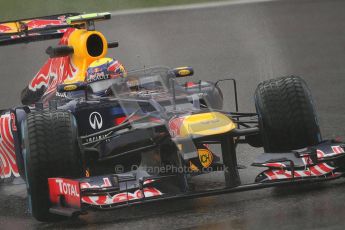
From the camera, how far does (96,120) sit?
986 cm

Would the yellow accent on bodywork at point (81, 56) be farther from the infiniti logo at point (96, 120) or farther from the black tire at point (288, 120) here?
the black tire at point (288, 120)

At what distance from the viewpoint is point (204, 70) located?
643 inches

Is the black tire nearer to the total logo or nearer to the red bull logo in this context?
the total logo

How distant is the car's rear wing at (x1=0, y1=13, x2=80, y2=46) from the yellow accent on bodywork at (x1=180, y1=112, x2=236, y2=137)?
4174mm

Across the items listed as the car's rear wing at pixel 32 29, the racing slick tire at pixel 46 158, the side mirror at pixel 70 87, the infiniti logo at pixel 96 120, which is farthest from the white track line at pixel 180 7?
the racing slick tire at pixel 46 158

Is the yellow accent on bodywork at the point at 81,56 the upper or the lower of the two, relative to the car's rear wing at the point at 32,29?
lower

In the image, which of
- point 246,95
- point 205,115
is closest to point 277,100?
point 205,115

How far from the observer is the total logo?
8442 millimetres

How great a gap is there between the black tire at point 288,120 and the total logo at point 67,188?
1.84m

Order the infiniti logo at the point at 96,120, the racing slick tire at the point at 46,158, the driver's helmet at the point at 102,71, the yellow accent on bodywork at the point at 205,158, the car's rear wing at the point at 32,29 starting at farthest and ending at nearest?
the car's rear wing at the point at 32,29
the driver's helmet at the point at 102,71
the infiniti logo at the point at 96,120
the yellow accent on bodywork at the point at 205,158
the racing slick tire at the point at 46,158

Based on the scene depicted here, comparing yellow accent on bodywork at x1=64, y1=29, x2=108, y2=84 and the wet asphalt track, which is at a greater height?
yellow accent on bodywork at x1=64, y1=29, x2=108, y2=84

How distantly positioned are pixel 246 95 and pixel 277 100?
5.26 metres

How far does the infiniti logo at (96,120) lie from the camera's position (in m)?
9.84

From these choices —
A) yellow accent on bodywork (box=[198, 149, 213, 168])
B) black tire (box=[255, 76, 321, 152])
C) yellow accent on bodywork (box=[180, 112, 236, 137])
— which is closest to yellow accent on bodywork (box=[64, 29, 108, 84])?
yellow accent on bodywork (box=[198, 149, 213, 168])
